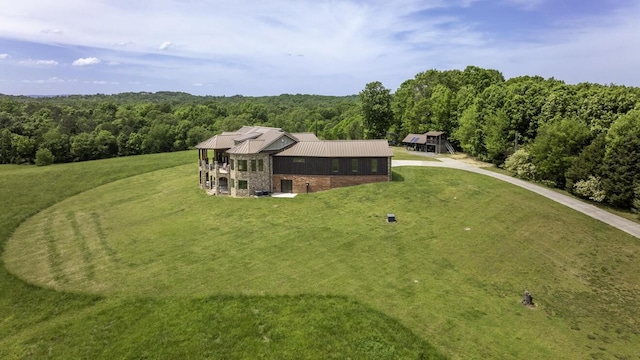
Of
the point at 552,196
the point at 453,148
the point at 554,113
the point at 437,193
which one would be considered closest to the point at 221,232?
the point at 437,193

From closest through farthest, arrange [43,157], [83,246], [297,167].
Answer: [83,246]
[297,167]
[43,157]

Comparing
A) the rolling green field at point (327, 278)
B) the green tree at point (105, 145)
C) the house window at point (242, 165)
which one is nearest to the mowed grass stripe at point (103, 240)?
the rolling green field at point (327, 278)

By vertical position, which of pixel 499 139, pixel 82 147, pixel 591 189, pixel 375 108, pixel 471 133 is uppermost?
pixel 375 108

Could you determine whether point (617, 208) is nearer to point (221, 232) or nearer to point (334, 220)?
point (334, 220)

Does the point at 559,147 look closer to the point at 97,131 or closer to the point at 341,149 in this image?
the point at 341,149

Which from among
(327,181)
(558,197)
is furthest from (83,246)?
(558,197)
